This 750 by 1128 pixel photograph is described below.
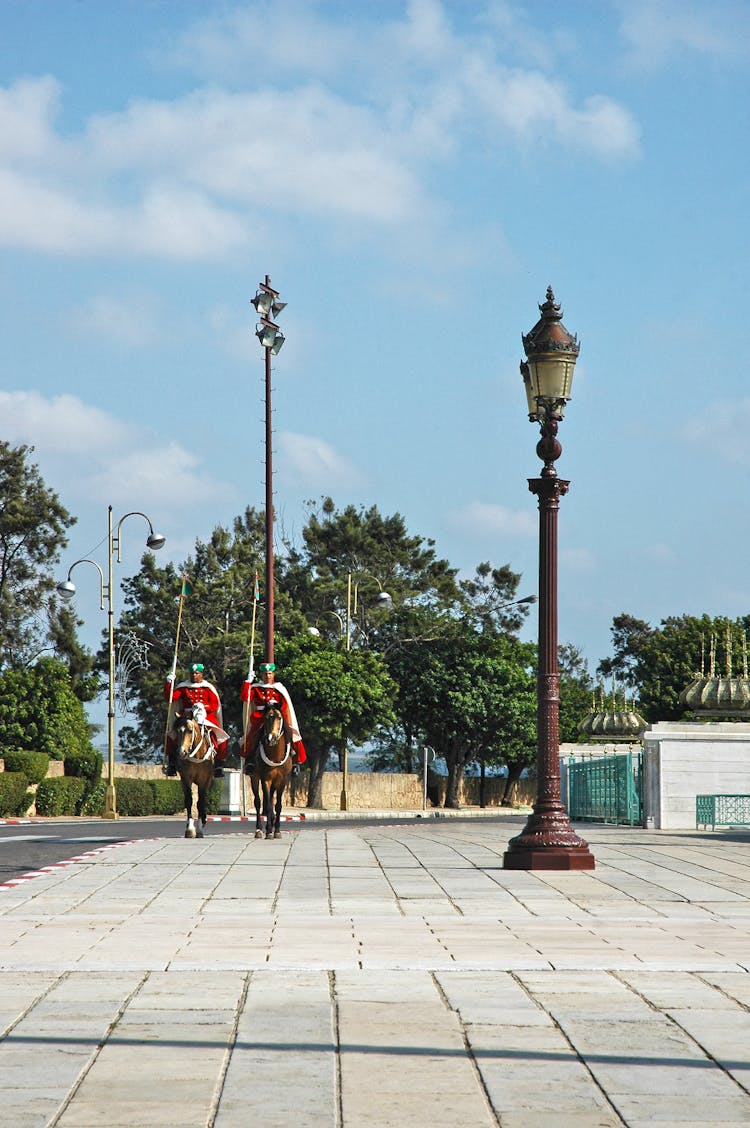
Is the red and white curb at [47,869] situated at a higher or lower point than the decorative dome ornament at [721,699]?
lower

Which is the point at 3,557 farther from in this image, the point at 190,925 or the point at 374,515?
the point at 190,925

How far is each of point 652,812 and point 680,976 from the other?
2307cm

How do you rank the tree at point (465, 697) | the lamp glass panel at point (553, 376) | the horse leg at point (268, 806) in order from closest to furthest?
the lamp glass panel at point (553, 376) → the horse leg at point (268, 806) → the tree at point (465, 697)

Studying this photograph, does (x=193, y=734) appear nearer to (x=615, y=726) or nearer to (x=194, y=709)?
(x=194, y=709)

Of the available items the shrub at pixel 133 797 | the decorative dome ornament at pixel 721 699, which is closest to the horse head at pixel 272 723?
the decorative dome ornament at pixel 721 699

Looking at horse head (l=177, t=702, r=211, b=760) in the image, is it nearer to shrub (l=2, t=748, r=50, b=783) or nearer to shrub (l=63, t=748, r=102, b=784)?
shrub (l=2, t=748, r=50, b=783)

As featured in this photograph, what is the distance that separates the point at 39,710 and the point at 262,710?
121ft

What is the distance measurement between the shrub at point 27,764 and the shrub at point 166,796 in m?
3.45

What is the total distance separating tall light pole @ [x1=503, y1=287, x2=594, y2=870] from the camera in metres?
16.0

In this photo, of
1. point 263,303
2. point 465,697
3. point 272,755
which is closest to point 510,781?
point 465,697

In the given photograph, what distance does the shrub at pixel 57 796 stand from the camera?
45312 mm

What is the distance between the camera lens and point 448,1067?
582cm

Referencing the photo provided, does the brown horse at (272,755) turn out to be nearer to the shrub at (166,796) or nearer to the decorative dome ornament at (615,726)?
the decorative dome ornament at (615,726)

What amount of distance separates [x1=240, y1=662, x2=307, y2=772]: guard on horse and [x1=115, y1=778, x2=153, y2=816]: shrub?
25.9 m
